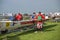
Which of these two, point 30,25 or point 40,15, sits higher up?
point 40,15

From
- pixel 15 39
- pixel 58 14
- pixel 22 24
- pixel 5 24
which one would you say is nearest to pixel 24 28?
pixel 22 24

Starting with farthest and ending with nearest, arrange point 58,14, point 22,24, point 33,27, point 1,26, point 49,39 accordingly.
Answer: point 58,14, point 33,27, point 22,24, point 1,26, point 49,39

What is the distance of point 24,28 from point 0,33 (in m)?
2.20

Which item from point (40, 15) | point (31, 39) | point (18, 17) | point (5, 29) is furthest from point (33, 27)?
point (31, 39)

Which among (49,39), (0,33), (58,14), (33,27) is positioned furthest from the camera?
(58,14)

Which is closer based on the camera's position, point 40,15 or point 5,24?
point 5,24

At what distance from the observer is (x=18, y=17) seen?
1166cm

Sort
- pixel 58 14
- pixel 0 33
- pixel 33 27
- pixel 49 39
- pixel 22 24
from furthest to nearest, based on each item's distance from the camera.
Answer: pixel 58 14
pixel 33 27
pixel 22 24
pixel 0 33
pixel 49 39

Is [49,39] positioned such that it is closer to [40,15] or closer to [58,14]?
[40,15]

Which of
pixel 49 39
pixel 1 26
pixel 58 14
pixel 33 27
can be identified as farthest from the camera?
pixel 58 14

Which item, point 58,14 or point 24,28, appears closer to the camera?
point 24,28

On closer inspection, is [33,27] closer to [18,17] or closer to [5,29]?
[18,17]

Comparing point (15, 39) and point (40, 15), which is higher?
point (40, 15)

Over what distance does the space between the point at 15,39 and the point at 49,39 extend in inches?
53.7
